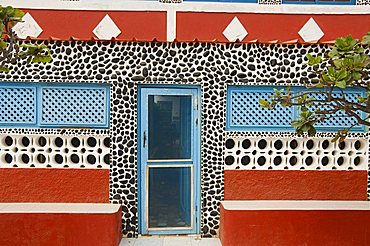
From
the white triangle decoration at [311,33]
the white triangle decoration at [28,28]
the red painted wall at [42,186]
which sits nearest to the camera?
the red painted wall at [42,186]

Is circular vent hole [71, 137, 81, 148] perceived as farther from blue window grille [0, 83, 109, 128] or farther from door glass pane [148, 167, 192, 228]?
door glass pane [148, 167, 192, 228]

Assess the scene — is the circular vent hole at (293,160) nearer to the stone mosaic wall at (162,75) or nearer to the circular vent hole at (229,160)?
the stone mosaic wall at (162,75)

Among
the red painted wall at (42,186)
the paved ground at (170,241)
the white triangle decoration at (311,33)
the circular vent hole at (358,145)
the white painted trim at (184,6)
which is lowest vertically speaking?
the paved ground at (170,241)

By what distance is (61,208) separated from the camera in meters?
4.38

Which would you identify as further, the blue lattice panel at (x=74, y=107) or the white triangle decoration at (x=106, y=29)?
the white triangle decoration at (x=106, y=29)

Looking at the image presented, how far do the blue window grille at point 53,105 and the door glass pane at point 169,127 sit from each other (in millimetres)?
600

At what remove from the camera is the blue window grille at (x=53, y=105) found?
15.1ft

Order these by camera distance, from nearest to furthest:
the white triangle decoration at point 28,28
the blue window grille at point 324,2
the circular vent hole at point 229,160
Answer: the circular vent hole at point 229,160 < the white triangle decoration at point 28,28 < the blue window grille at point 324,2

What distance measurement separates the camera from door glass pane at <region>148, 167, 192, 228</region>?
4.76 metres

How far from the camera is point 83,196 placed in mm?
4652

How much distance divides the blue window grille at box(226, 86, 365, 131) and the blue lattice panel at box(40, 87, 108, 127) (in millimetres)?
Answer: 1596

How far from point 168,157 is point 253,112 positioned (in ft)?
4.03

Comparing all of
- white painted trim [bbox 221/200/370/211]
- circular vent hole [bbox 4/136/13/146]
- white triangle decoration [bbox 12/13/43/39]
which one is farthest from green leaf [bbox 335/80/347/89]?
white triangle decoration [bbox 12/13/43/39]

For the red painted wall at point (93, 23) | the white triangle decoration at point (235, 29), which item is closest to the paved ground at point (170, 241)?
the red painted wall at point (93, 23)
